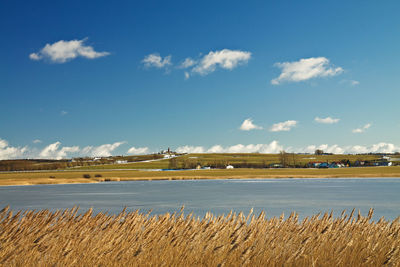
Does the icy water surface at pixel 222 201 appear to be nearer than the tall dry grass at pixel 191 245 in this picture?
No

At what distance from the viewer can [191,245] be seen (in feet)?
32.4

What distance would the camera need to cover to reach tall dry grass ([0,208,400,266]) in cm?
927

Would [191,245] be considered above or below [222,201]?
above

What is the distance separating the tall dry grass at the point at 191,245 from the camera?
927 cm

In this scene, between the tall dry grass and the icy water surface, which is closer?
the tall dry grass

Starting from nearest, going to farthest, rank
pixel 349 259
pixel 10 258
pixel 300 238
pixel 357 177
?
pixel 10 258, pixel 349 259, pixel 300 238, pixel 357 177

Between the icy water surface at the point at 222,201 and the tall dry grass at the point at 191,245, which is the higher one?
the tall dry grass at the point at 191,245

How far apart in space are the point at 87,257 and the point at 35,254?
114cm

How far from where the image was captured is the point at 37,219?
12109mm

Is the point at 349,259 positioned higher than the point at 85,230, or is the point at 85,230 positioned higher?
the point at 85,230

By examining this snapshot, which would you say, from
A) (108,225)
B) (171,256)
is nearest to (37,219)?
(108,225)

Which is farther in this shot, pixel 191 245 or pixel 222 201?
pixel 222 201

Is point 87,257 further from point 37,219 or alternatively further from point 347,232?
point 347,232

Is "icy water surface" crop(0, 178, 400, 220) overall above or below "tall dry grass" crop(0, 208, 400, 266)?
below
